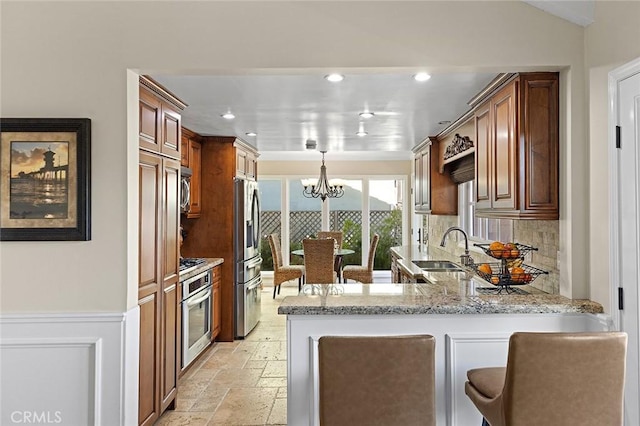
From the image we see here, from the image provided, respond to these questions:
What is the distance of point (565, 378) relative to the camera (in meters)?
1.58

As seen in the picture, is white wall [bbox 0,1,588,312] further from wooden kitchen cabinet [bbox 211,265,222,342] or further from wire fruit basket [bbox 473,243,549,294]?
wooden kitchen cabinet [bbox 211,265,222,342]

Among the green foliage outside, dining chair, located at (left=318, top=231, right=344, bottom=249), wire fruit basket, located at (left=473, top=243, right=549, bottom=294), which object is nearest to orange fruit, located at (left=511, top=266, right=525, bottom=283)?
wire fruit basket, located at (left=473, top=243, right=549, bottom=294)

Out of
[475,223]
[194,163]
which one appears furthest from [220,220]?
[475,223]

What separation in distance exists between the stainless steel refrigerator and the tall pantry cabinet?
5.19 feet

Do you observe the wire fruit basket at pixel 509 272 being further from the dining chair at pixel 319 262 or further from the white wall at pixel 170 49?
the dining chair at pixel 319 262

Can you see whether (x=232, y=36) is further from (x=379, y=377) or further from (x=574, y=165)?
(x=574, y=165)

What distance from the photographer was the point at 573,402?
1.59m

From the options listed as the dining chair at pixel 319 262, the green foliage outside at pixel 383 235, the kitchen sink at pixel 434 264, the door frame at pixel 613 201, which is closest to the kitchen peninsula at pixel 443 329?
the door frame at pixel 613 201

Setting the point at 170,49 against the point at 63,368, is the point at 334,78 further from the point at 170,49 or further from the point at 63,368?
the point at 63,368

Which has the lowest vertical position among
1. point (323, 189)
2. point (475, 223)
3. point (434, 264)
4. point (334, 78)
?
point (434, 264)

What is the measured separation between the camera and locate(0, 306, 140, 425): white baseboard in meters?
2.20

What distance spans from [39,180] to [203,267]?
1.95 meters

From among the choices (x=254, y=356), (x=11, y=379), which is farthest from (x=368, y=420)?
(x=254, y=356)

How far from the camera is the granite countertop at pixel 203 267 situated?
11.5 feet
